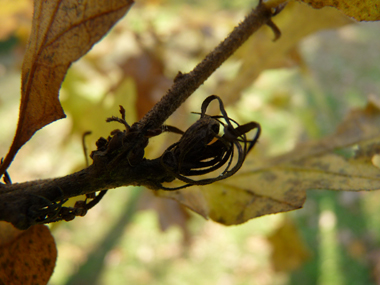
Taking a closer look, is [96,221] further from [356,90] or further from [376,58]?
[376,58]

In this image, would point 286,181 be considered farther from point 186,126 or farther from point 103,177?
point 186,126

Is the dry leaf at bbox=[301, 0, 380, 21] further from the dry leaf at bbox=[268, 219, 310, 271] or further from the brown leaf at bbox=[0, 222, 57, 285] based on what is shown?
the dry leaf at bbox=[268, 219, 310, 271]

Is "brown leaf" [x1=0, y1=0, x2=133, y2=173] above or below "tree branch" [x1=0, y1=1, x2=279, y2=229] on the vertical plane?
above

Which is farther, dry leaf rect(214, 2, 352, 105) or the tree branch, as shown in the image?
dry leaf rect(214, 2, 352, 105)

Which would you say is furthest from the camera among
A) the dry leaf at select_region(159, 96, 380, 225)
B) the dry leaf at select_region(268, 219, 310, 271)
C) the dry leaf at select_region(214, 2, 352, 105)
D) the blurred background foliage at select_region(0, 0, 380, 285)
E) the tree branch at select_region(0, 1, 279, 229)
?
the dry leaf at select_region(268, 219, 310, 271)

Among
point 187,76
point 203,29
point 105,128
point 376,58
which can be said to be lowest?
point 376,58

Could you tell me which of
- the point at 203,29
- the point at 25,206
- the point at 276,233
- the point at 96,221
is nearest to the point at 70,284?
the point at 96,221

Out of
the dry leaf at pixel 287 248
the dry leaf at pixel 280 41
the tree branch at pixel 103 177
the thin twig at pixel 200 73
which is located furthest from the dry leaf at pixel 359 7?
the dry leaf at pixel 287 248

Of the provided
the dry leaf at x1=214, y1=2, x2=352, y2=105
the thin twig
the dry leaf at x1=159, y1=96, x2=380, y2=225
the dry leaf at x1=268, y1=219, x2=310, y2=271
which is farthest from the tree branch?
the dry leaf at x1=268, y1=219, x2=310, y2=271
